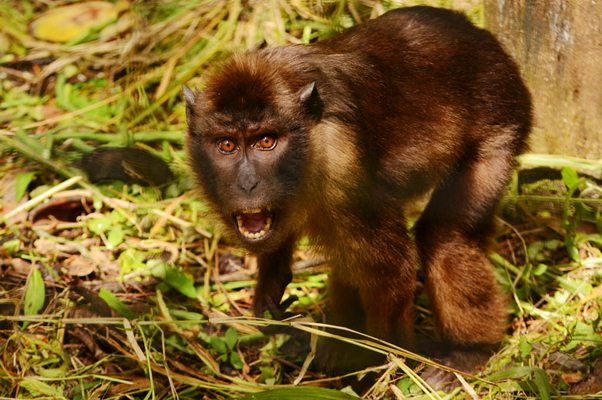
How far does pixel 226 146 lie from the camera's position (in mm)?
4719

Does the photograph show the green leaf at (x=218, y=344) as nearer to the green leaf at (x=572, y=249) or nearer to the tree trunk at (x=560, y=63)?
the green leaf at (x=572, y=249)

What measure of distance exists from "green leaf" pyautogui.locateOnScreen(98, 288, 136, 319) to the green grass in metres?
0.01

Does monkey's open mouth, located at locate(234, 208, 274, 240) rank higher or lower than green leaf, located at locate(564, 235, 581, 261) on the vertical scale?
higher

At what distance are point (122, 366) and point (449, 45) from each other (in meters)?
3.08

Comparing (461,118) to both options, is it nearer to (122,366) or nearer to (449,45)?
(449,45)

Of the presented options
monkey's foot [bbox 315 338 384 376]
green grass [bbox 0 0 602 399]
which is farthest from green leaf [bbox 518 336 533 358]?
monkey's foot [bbox 315 338 384 376]

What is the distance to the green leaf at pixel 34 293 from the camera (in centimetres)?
582

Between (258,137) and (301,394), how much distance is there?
4.72ft

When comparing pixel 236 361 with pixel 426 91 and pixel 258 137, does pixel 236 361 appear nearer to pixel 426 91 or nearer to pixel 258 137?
pixel 258 137

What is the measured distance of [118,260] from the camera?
21.7 ft

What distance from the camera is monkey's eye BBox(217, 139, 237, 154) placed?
15.4 feet

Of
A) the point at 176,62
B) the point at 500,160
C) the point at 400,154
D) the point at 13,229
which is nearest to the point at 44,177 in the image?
Result: the point at 13,229

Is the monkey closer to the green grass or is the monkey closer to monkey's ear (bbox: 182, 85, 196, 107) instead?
monkey's ear (bbox: 182, 85, 196, 107)

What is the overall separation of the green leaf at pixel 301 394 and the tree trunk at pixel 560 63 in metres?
2.92
